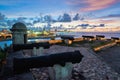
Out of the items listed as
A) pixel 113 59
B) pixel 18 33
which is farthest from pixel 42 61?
pixel 18 33

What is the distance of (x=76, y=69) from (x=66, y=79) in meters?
3.61

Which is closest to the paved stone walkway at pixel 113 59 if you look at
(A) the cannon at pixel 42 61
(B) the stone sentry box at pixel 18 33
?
(A) the cannon at pixel 42 61

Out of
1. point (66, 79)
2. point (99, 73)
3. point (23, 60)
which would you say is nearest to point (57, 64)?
point (66, 79)

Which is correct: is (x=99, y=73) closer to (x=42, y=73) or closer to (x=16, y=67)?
(x=42, y=73)

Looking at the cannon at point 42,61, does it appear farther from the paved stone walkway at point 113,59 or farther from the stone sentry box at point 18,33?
the stone sentry box at point 18,33

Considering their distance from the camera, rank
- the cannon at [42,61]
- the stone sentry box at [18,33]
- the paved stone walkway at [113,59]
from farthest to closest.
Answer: the stone sentry box at [18,33] < the paved stone walkway at [113,59] < the cannon at [42,61]

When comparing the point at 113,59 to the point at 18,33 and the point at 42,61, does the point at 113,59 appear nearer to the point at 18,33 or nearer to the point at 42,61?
the point at 18,33

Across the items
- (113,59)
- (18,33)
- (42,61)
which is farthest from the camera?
(18,33)

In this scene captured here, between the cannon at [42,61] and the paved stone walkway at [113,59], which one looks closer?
the cannon at [42,61]

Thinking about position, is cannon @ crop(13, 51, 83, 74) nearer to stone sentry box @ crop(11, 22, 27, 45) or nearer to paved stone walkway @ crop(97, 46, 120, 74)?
paved stone walkway @ crop(97, 46, 120, 74)

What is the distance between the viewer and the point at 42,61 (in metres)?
10.9

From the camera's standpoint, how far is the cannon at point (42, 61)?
9862 mm

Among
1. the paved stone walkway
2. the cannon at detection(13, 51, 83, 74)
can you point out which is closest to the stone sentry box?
the paved stone walkway

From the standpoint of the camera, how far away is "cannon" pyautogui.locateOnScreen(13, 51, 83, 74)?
986 cm
